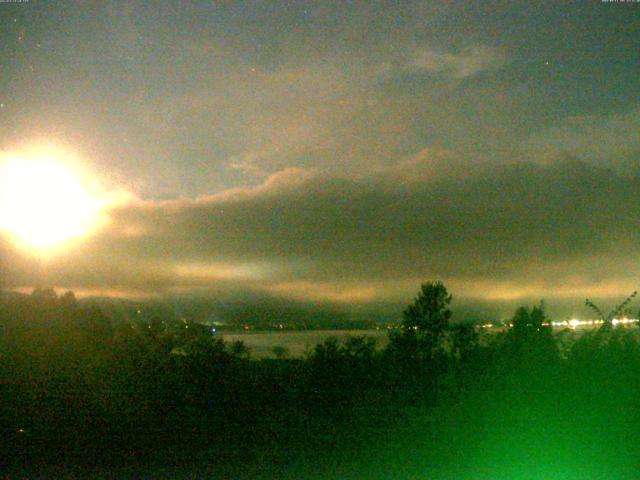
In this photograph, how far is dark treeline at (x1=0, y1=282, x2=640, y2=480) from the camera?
10.9 metres

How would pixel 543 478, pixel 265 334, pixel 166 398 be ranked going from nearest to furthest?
1. pixel 543 478
2. pixel 166 398
3. pixel 265 334

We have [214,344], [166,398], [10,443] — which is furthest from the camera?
[214,344]

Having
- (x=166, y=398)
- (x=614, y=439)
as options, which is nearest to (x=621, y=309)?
(x=614, y=439)

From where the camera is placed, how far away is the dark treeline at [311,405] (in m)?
10.9

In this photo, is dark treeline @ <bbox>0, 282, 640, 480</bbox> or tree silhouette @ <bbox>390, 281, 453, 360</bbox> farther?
tree silhouette @ <bbox>390, 281, 453, 360</bbox>

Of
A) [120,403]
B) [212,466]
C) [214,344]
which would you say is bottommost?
[212,466]

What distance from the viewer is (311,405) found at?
14.1 m

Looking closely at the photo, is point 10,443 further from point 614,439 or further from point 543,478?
point 614,439

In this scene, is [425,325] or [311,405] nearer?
[311,405]

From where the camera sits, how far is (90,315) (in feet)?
53.0

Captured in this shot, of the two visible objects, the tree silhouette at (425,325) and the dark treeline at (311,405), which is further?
the tree silhouette at (425,325)

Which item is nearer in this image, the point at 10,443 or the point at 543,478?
the point at 543,478

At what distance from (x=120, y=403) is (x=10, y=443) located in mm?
1849

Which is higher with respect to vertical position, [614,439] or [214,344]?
[214,344]
